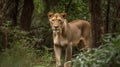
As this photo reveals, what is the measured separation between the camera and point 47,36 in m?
13.5

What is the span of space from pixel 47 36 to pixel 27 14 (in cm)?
114

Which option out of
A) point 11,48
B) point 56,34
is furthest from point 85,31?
point 11,48

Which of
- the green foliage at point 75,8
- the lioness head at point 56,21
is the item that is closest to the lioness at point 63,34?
the lioness head at point 56,21

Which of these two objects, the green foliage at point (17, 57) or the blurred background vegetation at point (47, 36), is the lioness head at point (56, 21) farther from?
the green foliage at point (17, 57)

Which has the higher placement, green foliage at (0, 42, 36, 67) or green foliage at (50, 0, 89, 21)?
green foliage at (50, 0, 89, 21)

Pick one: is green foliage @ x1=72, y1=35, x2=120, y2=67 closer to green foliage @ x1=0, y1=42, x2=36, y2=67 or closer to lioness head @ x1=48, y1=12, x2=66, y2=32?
green foliage @ x1=0, y1=42, x2=36, y2=67

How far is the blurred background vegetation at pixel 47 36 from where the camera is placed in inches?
204

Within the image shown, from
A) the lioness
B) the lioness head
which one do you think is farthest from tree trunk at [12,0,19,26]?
the lioness head

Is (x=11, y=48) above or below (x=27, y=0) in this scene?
below

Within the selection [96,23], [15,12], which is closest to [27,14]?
[15,12]

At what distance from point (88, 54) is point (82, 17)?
30.8 feet

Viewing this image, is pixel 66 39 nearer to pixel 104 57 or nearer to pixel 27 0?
pixel 27 0

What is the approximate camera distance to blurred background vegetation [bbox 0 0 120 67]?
5172 mm

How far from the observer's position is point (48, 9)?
1249 centimetres
